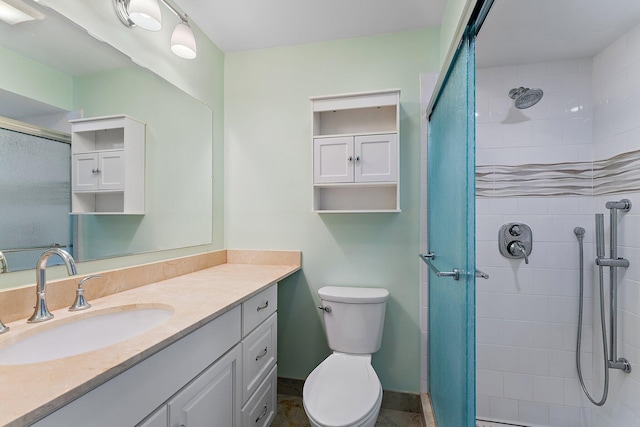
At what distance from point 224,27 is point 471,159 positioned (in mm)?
1747

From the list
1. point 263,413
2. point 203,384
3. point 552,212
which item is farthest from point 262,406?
point 552,212

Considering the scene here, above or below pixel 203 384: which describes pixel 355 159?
above

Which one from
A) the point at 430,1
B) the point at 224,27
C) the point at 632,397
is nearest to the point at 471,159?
the point at 430,1

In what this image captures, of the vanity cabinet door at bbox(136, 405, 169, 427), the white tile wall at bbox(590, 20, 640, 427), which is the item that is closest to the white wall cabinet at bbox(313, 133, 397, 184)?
the white tile wall at bbox(590, 20, 640, 427)

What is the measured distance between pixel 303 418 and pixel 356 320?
2.21 ft

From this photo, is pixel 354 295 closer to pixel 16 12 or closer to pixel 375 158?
pixel 375 158

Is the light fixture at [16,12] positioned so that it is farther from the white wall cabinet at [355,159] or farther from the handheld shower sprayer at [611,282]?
the handheld shower sprayer at [611,282]

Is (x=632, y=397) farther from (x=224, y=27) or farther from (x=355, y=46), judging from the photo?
(x=224, y=27)

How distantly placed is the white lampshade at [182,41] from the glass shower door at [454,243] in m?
1.33

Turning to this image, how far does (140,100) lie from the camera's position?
1.48m

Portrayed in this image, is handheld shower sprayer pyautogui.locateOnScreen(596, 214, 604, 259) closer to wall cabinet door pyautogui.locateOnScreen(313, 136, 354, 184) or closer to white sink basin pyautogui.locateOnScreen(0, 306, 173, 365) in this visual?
wall cabinet door pyautogui.locateOnScreen(313, 136, 354, 184)

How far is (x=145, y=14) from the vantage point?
53.3 inches

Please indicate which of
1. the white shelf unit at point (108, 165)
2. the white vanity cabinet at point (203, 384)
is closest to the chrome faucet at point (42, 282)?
the white shelf unit at point (108, 165)

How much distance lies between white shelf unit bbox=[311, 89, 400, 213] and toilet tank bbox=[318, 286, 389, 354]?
0.51 meters
